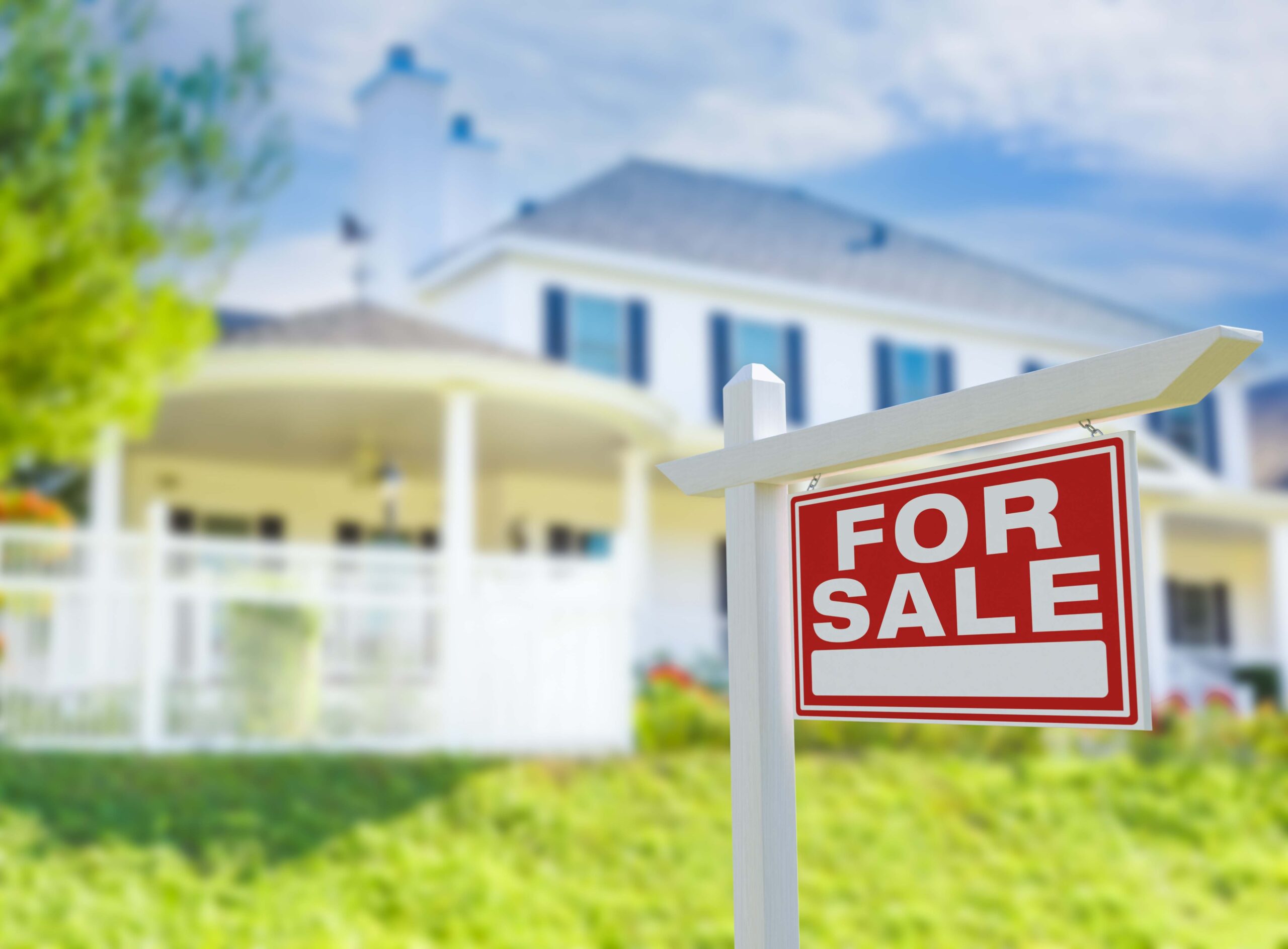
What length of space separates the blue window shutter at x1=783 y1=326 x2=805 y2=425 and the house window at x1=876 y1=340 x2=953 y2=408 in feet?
4.22

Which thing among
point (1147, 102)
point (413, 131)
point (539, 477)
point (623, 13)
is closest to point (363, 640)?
point (539, 477)

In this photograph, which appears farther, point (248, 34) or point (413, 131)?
point (413, 131)

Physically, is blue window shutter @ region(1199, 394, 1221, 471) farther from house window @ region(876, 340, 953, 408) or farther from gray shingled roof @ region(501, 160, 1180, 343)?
house window @ region(876, 340, 953, 408)

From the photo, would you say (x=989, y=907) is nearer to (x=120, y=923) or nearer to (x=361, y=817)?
(x=361, y=817)

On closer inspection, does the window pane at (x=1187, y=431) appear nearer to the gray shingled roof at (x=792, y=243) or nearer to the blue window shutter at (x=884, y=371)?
the gray shingled roof at (x=792, y=243)

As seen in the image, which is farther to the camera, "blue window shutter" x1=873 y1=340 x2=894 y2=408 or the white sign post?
"blue window shutter" x1=873 y1=340 x2=894 y2=408

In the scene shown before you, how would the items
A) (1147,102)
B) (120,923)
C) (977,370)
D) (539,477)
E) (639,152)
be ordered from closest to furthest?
(120,923) → (539,477) → (977,370) → (639,152) → (1147,102)

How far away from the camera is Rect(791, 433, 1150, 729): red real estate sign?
2283mm

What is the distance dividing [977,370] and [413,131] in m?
9.31

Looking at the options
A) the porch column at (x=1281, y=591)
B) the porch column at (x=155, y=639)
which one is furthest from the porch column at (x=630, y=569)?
the porch column at (x=1281, y=591)

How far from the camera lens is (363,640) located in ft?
33.3

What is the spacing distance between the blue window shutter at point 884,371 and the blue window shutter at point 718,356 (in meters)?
2.46

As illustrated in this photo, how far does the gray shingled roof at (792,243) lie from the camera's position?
712 inches

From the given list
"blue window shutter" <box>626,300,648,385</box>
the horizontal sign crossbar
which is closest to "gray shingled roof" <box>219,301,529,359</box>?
"blue window shutter" <box>626,300,648,385</box>
